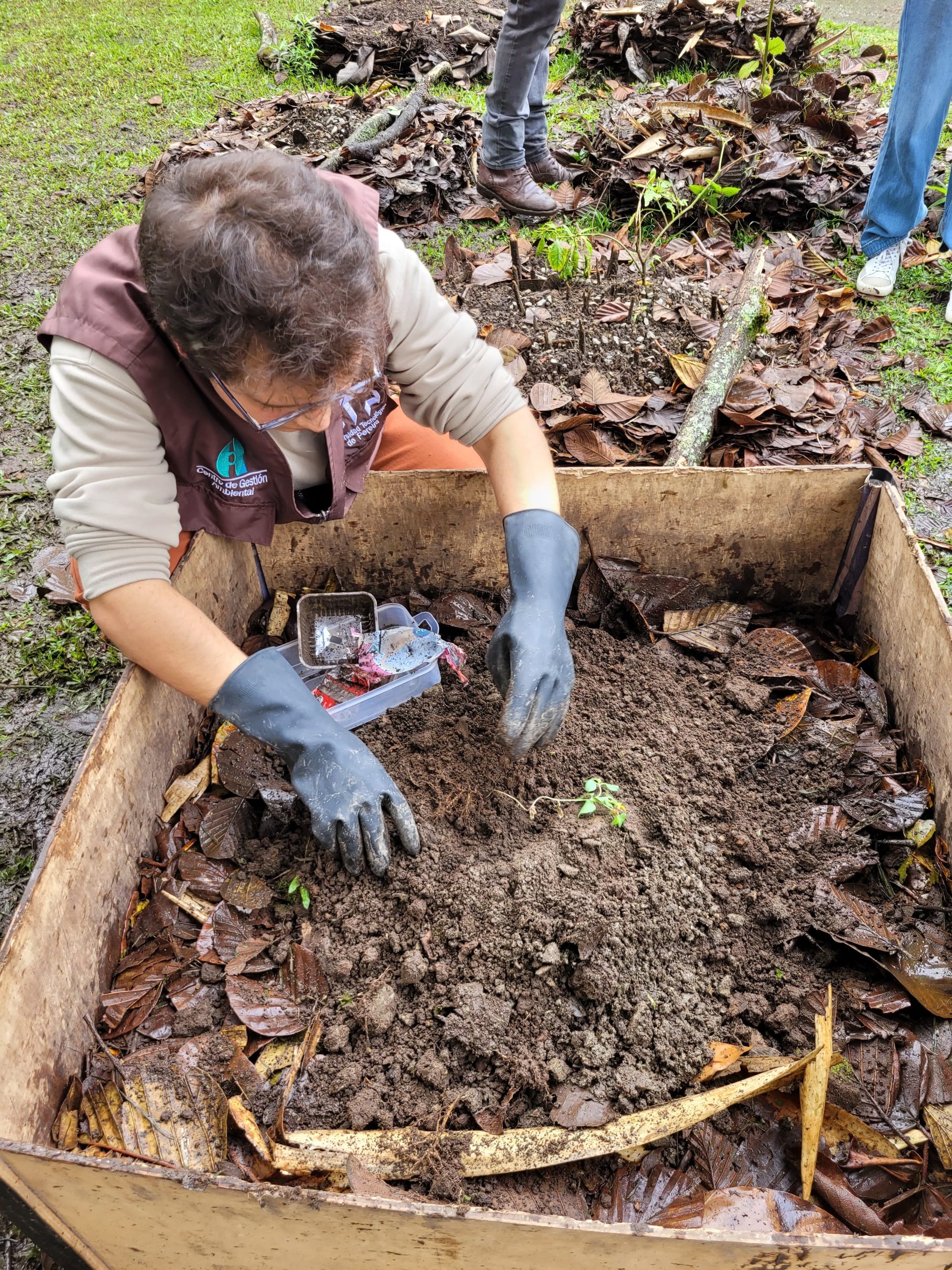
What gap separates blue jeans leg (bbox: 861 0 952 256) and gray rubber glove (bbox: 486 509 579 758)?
8.53ft

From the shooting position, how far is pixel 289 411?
1.43 metres

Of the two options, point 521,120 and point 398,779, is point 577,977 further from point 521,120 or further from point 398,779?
point 521,120

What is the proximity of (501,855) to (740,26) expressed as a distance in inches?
245

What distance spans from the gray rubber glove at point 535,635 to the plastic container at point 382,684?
0.24 m

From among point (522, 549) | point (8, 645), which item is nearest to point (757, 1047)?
point (522, 549)

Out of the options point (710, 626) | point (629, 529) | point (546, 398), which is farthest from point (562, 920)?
point (546, 398)

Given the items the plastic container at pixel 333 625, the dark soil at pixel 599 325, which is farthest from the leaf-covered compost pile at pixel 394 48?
the plastic container at pixel 333 625

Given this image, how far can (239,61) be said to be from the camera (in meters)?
6.68

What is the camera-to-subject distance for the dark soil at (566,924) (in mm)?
1416

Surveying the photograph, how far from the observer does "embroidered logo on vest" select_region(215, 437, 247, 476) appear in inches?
69.2

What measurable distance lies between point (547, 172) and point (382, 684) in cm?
370

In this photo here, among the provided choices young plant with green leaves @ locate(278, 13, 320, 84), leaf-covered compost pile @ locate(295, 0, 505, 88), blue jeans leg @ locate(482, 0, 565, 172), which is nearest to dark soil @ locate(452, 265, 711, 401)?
blue jeans leg @ locate(482, 0, 565, 172)

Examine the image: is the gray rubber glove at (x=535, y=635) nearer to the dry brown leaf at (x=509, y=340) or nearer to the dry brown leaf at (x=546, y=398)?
the dry brown leaf at (x=546, y=398)

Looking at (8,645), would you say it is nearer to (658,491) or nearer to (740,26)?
(658,491)
